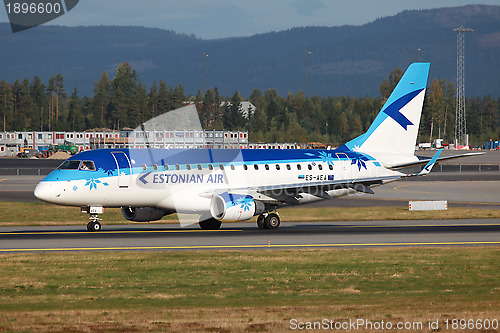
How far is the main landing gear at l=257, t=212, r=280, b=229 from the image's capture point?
140 ft

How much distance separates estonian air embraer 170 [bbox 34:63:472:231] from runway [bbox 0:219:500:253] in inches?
61.7

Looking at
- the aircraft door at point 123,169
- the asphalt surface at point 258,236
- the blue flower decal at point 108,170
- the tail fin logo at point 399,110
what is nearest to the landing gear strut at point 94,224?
the asphalt surface at point 258,236

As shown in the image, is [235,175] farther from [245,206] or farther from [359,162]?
[359,162]

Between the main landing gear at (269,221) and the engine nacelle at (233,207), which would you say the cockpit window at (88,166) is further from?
the main landing gear at (269,221)

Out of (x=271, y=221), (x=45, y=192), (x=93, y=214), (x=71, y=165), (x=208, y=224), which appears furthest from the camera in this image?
(x=208, y=224)

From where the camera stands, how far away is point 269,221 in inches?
1682

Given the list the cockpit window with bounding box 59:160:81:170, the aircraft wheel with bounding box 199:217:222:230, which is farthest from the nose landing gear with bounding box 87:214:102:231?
the aircraft wheel with bounding box 199:217:222:230

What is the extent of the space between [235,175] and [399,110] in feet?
44.9

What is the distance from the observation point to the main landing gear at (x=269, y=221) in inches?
1682

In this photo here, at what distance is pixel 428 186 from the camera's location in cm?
8156

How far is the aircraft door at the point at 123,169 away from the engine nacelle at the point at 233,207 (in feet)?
16.2

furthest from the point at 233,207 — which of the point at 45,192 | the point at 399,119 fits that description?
the point at 399,119

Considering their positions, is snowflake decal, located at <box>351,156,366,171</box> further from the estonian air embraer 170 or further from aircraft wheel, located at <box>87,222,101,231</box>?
aircraft wheel, located at <box>87,222,101,231</box>

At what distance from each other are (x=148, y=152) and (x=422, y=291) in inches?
839
